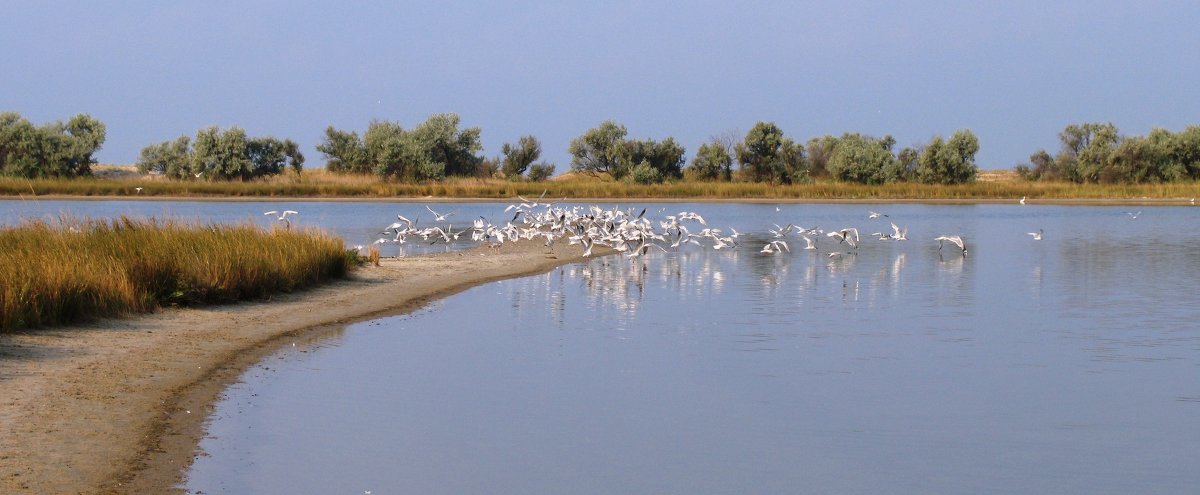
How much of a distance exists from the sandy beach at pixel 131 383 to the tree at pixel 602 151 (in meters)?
52.9

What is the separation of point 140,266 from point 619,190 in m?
48.8

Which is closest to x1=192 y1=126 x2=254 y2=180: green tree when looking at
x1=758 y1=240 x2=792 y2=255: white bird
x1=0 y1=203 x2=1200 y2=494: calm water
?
x1=758 y1=240 x2=792 y2=255: white bird

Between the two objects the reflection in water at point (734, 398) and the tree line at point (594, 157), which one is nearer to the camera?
the reflection in water at point (734, 398)

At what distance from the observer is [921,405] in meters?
9.95

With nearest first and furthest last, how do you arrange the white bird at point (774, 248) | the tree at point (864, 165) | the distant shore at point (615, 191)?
the white bird at point (774, 248) < the distant shore at point (615, 191) < the tree at point (864, 165)

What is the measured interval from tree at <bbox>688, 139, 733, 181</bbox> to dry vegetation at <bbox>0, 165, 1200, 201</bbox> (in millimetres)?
5510

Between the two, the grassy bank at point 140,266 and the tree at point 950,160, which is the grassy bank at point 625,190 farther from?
the grassy bank at point 140,266

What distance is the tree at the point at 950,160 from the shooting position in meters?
66.3

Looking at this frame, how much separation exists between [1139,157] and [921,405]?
62397 mm

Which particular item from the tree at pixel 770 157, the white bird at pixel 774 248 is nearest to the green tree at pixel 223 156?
the tree at pixel 770 157

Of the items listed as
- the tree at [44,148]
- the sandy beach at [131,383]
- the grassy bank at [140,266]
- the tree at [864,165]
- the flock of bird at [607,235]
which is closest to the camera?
the sandy beach at [131,383]

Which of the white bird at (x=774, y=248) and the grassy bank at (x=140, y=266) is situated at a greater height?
the grassy bank at (x=140, y=266)

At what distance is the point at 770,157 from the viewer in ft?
224

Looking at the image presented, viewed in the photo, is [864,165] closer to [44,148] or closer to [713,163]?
[713,163]
